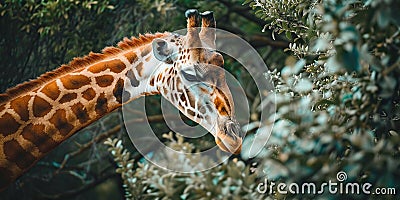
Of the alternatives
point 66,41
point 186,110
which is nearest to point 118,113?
point 66,41

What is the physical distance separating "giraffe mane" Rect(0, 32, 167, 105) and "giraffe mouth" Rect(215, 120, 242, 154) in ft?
A: 1.80

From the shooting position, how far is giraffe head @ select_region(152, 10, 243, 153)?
1.94 metres

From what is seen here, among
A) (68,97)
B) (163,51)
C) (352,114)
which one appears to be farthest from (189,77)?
(352,114)

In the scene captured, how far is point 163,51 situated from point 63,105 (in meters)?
0.42

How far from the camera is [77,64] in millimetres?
2305

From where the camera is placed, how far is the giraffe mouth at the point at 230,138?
6.22ft

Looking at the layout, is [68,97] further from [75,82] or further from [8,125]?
[8,125]

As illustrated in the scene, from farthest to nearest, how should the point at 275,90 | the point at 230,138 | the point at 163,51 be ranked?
the point at 163,51
the point at 275,90
the point at 230,138

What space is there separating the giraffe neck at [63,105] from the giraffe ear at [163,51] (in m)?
0.06

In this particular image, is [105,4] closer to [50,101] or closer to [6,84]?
[6,84]

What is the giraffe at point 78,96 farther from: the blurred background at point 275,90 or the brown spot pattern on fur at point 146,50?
the blurred background at point 275,90

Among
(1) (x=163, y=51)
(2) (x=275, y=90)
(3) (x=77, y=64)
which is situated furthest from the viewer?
(3) (x=77, y=64)

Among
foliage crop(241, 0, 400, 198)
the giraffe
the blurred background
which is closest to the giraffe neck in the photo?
the giraffe

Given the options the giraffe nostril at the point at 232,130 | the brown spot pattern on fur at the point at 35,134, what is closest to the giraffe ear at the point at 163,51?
the giraffe nostril at the point at 232,130
